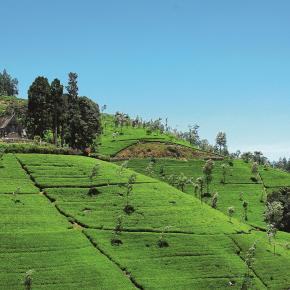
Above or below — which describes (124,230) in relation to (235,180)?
below

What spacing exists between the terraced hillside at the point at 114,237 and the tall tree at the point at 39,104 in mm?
34406

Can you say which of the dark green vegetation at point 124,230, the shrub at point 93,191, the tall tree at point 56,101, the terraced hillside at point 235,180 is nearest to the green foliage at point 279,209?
the dark green vegetation at point 124,230

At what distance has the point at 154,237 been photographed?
10812cm

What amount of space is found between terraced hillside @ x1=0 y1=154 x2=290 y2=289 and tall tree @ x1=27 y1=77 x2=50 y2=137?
34.4 m

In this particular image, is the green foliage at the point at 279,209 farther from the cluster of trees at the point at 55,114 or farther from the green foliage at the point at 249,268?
the cluster of trees at the point at 55,114

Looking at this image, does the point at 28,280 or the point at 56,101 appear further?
the point at 56,101

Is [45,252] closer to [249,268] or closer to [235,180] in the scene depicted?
[249,268]

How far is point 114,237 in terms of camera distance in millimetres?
106250

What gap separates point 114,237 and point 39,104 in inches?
3000

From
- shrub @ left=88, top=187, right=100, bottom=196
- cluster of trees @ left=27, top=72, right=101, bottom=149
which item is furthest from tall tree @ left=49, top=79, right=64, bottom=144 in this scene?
shrub @ left=88, top=187, right=100, bottom=196

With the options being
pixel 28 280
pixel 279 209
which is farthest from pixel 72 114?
pixel 28 280

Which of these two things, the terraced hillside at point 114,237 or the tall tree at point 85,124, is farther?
the tall tree at point 85,124

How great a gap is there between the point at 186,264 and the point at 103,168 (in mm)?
50395

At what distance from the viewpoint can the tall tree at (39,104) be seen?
17200 centimetres
